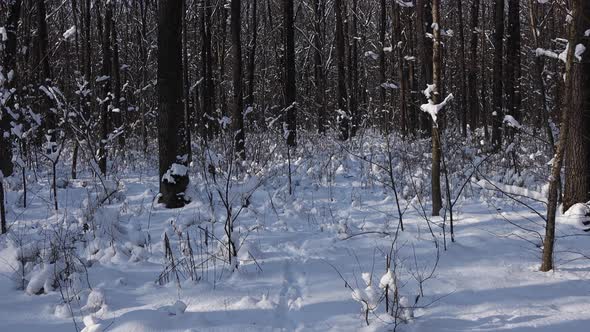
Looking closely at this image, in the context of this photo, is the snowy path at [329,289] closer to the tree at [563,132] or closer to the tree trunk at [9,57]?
the tree at [563,132]

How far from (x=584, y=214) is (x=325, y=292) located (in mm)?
3013

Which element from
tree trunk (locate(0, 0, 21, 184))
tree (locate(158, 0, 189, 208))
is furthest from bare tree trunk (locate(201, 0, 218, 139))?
tree (locate(158, 0, 189, 208))

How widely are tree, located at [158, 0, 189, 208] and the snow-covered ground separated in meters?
0.38

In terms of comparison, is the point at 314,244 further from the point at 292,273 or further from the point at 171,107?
the point at 171,107

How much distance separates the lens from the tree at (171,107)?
595 cm

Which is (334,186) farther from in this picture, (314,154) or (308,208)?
(314,154)

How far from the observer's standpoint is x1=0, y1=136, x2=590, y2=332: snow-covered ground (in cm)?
287

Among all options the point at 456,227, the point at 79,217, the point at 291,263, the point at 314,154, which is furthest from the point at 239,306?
the point at 314,154

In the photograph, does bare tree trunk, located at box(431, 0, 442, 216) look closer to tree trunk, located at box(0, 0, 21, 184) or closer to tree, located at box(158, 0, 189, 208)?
tree, located at box(158, 0, 189, 208)

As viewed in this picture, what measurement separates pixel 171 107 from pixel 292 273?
3.26 metres

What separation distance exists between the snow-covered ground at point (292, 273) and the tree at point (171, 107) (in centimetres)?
38

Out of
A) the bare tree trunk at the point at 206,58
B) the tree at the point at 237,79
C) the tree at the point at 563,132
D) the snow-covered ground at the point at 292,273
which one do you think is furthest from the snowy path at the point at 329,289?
the bare tree trunk at the point at 206,58

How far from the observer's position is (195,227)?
513cm

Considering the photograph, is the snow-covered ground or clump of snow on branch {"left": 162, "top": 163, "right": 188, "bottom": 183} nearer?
the snow-covered ground
